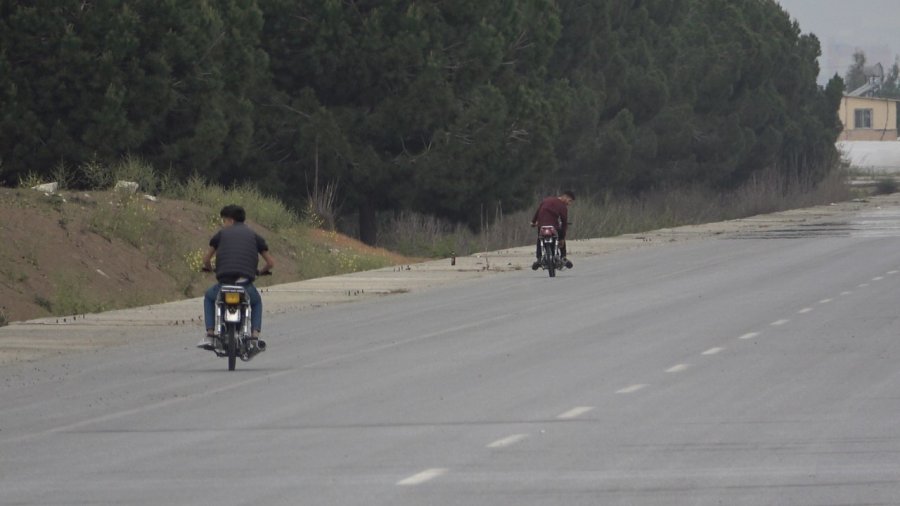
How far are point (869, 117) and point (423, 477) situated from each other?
17025cm

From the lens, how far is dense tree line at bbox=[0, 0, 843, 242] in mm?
36250

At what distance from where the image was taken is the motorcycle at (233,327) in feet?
58.7

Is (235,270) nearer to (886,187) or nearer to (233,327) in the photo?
(233,327)

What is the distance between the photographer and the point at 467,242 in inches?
1850

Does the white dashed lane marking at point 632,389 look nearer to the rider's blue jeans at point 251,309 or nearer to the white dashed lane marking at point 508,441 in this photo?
the white dashed lane marking at point 508,441

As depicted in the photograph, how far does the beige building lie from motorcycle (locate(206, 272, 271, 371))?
518 ft

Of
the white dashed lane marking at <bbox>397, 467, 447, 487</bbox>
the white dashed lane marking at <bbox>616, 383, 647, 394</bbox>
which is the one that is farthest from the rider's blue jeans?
the white dashed lane marking at <bbox>397, 467, 447, 487</bbox>

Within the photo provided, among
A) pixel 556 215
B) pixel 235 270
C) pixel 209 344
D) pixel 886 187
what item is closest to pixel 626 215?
pixel 556 215

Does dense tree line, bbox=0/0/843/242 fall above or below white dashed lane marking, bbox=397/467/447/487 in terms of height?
above

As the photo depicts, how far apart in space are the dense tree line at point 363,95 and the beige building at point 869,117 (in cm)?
10669

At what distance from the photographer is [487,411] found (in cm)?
1409

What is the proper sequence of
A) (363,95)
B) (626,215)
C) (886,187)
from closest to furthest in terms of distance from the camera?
(363,95) → (626,215) → (886,187)

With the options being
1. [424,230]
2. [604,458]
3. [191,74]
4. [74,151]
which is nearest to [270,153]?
[424,230]

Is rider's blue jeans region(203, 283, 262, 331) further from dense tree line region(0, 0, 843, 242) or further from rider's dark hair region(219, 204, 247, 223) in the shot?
dense tree line region(0, 0, 843, 242)
